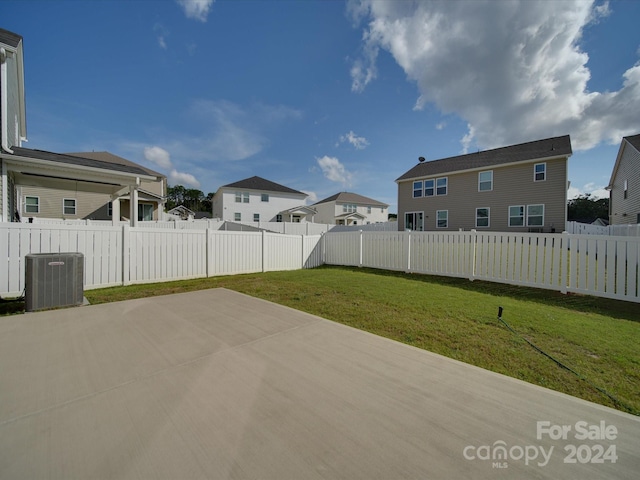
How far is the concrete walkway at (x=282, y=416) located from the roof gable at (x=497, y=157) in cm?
1861

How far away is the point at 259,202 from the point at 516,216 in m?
23.7

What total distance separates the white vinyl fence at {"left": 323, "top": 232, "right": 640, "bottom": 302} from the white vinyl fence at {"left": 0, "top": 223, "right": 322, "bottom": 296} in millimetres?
3760

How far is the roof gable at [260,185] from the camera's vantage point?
28.5 m

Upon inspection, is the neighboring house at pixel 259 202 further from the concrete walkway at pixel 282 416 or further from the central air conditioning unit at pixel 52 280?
the concrete walkway at pixel 282 416

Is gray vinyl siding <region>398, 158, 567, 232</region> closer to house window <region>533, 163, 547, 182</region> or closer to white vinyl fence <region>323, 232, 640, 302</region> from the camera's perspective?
house window <region>533, 163, 547, 182</region>

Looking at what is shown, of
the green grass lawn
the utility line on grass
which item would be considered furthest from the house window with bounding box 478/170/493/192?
the utility line on grass

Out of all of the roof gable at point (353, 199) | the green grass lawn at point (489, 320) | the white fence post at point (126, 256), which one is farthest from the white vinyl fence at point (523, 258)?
the roof gable at point (353, 199)

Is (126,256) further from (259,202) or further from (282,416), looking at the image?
(259,202)

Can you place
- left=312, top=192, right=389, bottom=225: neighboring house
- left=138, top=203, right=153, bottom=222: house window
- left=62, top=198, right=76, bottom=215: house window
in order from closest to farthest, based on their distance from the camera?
left=62, top=198, right=76, bottom=215: house window
left=138, top=203, right=153, bottom=222: house window
left=312, top=192, right=389, bottom=225: neighboring house

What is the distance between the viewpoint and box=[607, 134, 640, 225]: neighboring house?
15648 mm

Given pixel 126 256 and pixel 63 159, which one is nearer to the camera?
pixel 126 256

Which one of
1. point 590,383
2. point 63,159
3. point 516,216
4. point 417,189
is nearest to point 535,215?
point 516,216

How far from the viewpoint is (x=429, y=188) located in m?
19.9

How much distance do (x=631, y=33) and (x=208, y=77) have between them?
15.4 meters
